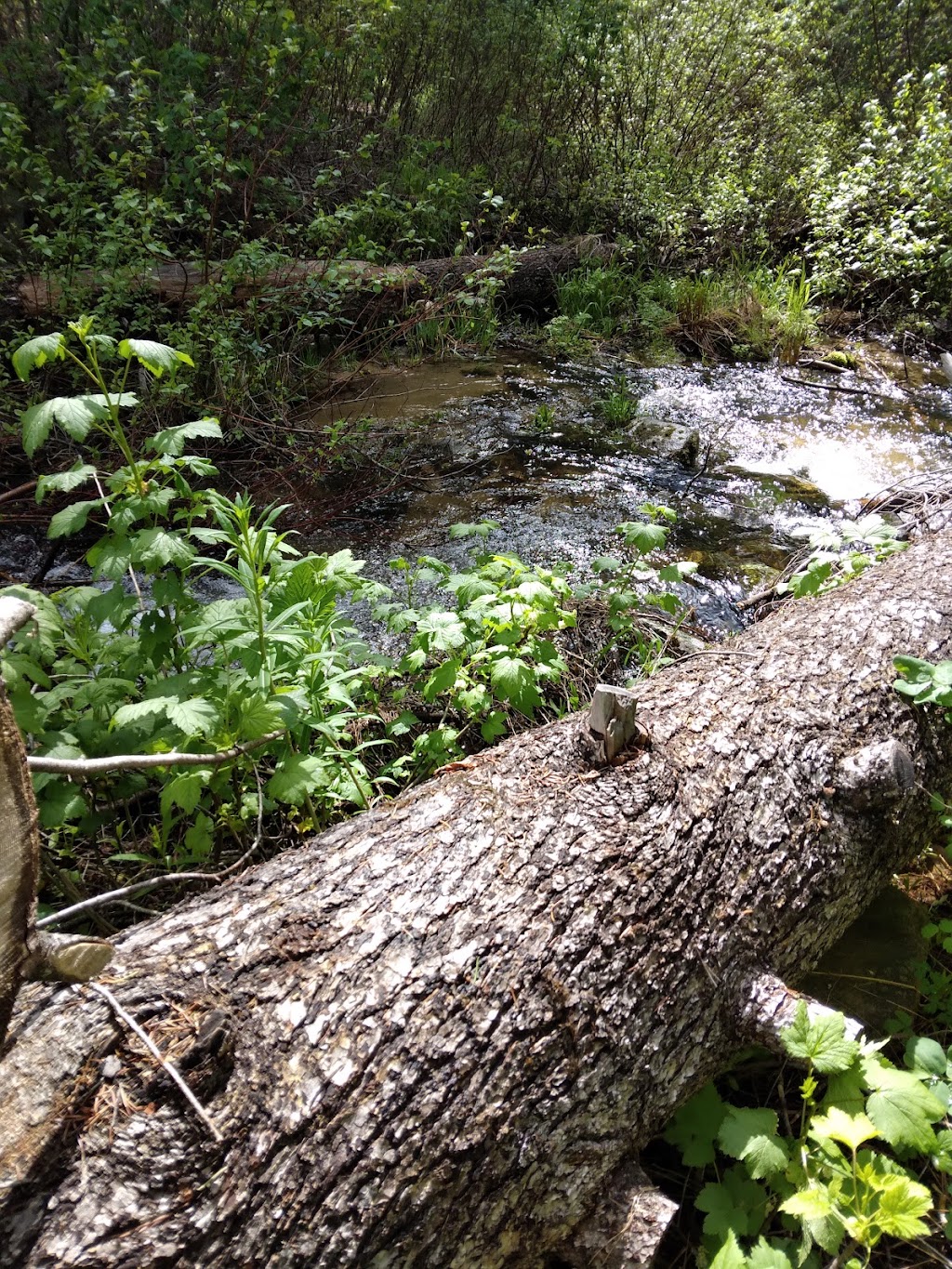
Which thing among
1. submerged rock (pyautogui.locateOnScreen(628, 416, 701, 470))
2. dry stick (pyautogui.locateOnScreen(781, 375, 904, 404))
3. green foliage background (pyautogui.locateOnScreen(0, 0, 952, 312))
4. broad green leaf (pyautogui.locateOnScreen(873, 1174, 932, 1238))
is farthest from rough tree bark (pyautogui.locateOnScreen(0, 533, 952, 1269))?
dry stick (pyautogui.locateOnScreen(781, 375, 904, 404))

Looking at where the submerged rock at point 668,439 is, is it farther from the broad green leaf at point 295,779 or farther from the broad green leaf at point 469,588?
the broad green leaf at point 295,779

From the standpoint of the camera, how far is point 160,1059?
119 centimetres

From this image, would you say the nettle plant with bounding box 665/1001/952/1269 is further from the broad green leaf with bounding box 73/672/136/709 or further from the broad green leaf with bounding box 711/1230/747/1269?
the broad green leaf with bounding box 73/672/136/709

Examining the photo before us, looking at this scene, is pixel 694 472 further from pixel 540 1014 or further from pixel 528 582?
pixel 540 1014

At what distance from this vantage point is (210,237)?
5.03 metres

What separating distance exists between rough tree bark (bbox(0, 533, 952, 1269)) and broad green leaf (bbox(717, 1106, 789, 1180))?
0.11 metres

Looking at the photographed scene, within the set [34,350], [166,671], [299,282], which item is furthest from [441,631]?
[299,282]

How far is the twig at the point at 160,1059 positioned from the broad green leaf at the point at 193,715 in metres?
0.58

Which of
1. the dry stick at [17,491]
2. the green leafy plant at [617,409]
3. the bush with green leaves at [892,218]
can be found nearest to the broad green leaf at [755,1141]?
the dry stick at [17,491]

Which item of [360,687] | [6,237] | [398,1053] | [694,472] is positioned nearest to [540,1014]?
[398,1053]

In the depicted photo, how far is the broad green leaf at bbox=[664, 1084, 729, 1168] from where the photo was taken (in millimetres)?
1548

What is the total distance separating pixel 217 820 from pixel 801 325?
297 inches

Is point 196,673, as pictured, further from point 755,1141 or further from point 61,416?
point 755,1141

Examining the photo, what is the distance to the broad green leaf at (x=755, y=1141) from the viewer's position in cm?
142
